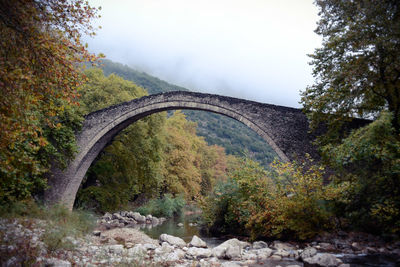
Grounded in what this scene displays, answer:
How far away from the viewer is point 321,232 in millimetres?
8383

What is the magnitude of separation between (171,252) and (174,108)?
7.54 metres

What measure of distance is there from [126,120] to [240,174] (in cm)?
615

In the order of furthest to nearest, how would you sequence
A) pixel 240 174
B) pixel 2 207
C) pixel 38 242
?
pixel 240 174 < pixel 2 207 < pixel 38 242

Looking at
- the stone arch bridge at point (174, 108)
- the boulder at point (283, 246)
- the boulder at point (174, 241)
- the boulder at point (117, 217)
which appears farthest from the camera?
the boulder at point (117, 217)

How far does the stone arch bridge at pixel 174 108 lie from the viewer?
11.1 metres

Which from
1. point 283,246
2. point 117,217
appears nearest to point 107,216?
point 117,217

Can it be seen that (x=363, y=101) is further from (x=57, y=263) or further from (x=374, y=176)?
(x=57, y=263)

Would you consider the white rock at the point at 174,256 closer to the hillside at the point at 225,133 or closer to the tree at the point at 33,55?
the tree at the point at 33,55

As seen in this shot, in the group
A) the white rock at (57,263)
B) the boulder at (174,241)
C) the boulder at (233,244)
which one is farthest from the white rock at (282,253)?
the white rock at (57,263)

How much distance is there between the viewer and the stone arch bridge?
11.1m

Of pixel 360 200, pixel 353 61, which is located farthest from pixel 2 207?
pixel 353 61

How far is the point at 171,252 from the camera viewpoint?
7.73 metres

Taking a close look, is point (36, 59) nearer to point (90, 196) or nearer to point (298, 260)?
point (298, 260)

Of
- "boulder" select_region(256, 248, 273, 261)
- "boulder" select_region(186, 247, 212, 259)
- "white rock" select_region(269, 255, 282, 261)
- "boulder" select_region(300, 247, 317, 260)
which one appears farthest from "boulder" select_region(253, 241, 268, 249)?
"boulder" select_region(300, 247, 317, 260)
